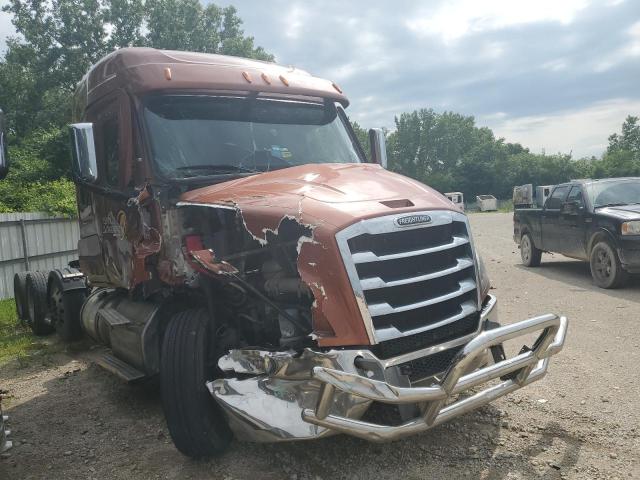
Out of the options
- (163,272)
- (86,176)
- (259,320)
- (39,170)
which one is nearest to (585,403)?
(259,320)

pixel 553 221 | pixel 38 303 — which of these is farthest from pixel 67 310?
pixel 553 221

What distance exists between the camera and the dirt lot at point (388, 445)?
3510mm

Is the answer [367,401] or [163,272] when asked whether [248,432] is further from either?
[163,272]

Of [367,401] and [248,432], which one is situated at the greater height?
[367,401]

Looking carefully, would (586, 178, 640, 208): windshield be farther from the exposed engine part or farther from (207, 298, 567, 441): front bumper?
the exposed engine part

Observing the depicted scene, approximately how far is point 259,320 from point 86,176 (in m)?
2.10

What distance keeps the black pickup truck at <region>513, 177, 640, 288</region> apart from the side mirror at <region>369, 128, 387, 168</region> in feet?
15.8

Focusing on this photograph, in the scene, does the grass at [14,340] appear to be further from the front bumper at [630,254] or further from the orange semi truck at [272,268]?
the front bumper at [630,254]

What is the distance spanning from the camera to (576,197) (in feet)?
33.4

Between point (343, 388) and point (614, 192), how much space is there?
29.1 feet

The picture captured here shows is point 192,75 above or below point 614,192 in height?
above

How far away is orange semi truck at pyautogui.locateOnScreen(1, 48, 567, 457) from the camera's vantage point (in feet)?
9.82

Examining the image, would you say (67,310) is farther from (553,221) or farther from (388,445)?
(553,221)

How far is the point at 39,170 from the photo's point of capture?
1895 cm
